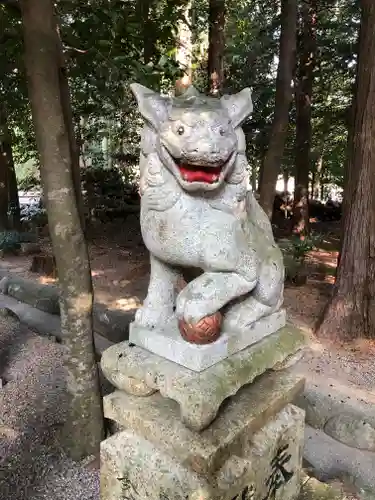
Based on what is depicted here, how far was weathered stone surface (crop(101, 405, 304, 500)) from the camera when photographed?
1.58 meters

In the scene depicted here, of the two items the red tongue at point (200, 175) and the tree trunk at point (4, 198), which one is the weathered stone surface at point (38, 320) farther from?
the tree trunk at point (4, 198)

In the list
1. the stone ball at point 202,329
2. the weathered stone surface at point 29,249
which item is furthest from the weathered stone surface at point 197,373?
the weathered stone surface at point 29,249

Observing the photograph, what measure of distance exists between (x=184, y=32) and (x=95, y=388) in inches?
220

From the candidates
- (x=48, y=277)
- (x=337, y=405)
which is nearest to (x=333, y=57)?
(x=48, y=277)

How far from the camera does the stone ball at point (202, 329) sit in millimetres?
1541

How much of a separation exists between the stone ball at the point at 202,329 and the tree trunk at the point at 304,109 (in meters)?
7.23

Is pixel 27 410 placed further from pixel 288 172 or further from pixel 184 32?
pixel 288 172

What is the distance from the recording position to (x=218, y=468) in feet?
5.18

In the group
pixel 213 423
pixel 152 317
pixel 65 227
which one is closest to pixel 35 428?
pixel 65 227

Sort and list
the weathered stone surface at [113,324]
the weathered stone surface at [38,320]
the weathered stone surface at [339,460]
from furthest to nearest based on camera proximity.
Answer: the weathered stone surface at [38,320]
the weathered stone surface at [113,324]
the weathered stone surface at [339,460]

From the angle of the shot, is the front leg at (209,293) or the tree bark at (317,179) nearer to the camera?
the front leg at (209,293)

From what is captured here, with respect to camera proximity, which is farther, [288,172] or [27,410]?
[288,172]

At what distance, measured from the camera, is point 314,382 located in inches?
148

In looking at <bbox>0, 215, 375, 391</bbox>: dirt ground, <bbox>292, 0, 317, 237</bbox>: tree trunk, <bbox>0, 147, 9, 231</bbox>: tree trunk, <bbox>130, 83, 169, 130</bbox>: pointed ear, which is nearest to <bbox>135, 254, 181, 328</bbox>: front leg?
<bbox>130, 83, 169, 130</bbox>: pointed ear
